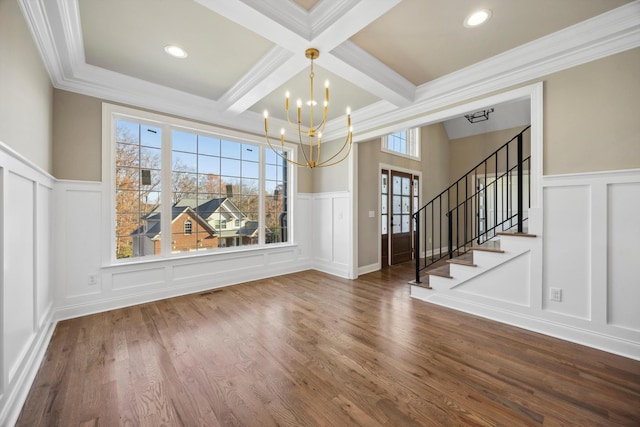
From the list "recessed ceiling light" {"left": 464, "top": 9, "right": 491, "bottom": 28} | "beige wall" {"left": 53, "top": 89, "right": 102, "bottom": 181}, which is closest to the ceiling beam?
"recessed ceiling light" {"left": 464, "top": 9, "right": 491, "bottom": 28}

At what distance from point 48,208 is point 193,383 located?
2.41 metres

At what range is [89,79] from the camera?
2863mm

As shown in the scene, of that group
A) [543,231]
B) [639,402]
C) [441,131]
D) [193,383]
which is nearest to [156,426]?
[193,383]

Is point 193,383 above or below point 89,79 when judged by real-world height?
below

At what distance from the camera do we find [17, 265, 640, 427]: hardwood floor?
1502mm

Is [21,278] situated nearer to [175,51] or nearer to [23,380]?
[23,380]

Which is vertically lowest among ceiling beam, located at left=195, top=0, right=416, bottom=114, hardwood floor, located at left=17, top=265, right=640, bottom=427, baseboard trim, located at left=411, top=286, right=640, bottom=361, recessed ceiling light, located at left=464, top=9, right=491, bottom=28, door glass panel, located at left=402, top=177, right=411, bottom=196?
hardwood floor, located at left=17, top=265, right=640, bottom=427

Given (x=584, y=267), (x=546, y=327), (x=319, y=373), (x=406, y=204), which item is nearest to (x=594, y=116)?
(x=584, y=267)

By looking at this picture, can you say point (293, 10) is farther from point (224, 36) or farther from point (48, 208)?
point (48, 208)

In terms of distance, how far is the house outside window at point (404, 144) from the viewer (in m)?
5.58

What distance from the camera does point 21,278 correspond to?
1.81 meters

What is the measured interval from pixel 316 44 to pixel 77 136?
9.37 ft

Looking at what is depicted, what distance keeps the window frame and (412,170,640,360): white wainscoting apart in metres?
3.60

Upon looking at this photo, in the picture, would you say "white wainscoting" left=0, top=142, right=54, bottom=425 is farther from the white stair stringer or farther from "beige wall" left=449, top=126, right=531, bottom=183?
"beige wall" left=449, top=126, right=531, bottom=183
